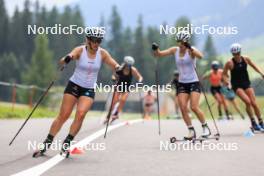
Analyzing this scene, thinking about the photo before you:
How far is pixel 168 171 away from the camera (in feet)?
21.9

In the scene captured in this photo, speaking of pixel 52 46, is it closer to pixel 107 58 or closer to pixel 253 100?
pixel 253 100

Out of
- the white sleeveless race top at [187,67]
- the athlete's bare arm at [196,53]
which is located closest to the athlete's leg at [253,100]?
the white sleeveless race top at [187,67]

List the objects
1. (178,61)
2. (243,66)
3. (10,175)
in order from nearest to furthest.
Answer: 1. (10,175)
2. (178,61)
3. (243,66)

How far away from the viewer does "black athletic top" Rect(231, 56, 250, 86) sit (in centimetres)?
1378

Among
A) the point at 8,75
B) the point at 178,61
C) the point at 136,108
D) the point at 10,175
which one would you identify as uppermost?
the point at 8,75

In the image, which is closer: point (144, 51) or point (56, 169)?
point (56, 169)

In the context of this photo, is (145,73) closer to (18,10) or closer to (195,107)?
(18,10)

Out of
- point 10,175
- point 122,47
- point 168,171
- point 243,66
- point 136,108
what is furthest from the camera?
point 122,47

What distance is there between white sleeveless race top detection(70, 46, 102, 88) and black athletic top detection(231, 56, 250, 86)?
576 centimetres

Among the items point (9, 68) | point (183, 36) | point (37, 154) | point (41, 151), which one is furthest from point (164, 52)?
point (9, 68)

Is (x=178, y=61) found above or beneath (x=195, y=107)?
above

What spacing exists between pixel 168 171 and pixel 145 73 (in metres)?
133

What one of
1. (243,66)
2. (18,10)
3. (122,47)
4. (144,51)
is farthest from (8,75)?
(243,66)

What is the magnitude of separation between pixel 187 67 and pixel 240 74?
2.75m
